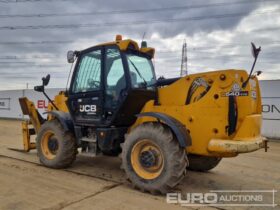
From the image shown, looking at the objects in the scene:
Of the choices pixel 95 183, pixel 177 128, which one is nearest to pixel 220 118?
pixel 177 128

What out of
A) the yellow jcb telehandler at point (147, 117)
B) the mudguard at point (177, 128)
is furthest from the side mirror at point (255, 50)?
the mudguard at point (177, 128)

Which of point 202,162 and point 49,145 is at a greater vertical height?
point 49,145

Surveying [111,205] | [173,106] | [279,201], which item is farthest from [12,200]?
[279,201]

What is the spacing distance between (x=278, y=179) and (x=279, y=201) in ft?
5.10

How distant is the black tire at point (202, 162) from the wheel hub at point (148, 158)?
1285 millimetres

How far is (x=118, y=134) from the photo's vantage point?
20.6ft

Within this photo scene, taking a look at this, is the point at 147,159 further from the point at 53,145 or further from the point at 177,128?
the point at 53,145

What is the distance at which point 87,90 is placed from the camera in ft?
21.8

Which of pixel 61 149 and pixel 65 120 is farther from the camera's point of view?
pixel 65 120

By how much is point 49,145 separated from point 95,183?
1898 millimetres

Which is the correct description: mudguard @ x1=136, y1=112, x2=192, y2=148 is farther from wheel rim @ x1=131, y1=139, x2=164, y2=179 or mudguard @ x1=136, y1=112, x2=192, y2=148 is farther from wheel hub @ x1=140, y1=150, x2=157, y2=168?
wheel hub @ x1=140, y1=150, x2=157, y2=168

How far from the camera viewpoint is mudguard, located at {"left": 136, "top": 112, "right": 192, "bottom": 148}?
512 cm

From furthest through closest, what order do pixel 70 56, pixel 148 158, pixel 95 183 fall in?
pixel 70 56, pixel 95 183, pixel 148 158

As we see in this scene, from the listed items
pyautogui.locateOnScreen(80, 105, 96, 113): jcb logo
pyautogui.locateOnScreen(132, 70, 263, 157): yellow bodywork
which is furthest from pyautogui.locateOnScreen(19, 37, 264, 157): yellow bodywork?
pyautogui.locateOnScreen(80, 105, 96, 113): jcb logo
